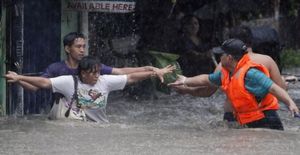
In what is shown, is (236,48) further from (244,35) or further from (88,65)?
(88,65)

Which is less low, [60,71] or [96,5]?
[96,5]

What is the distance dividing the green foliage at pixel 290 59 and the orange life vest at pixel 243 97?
37.2 ft

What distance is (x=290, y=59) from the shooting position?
1977 cm

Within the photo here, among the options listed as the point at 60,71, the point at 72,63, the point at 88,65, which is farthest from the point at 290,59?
the point at 88,65

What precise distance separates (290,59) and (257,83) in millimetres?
12767

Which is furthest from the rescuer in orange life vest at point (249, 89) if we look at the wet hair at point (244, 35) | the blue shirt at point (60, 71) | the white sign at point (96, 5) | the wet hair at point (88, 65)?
the white sign at point (96, 5)

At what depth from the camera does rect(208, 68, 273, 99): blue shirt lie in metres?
7.20

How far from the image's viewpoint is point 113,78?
8023 millimetres

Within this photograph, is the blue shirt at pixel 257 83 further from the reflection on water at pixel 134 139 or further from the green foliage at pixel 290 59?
the green foliage at pixel 290 59

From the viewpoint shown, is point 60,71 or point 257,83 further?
point 60,71

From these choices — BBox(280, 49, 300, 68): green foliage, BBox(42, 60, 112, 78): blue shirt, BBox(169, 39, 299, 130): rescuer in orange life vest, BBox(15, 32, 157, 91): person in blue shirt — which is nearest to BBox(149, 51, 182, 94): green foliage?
BBox(15, 32, 157, 91): person in blue shirt

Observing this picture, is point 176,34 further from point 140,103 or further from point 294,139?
point 294,139

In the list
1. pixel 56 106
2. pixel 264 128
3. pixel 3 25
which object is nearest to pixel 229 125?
pixel 264 128

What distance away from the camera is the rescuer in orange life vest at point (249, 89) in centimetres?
721
